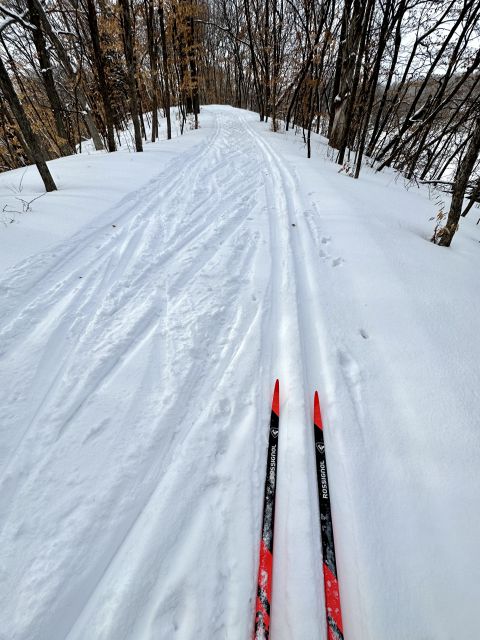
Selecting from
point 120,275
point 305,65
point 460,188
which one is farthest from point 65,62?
point 460,188

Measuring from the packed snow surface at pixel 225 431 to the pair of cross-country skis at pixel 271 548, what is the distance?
0.14 ft

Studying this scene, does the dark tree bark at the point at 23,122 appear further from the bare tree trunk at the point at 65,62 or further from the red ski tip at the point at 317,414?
the red ski tip at the point at 317,414

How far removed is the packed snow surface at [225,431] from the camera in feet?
4.16

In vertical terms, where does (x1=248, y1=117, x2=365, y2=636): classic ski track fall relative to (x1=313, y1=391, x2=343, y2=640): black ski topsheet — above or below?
above

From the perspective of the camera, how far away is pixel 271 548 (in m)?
1.39

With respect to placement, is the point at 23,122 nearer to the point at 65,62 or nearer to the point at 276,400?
the point at 276,400

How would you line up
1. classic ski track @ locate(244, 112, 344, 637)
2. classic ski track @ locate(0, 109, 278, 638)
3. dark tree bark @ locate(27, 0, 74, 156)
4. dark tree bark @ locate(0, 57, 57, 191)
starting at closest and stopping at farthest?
classic ski track @ locate(244, 112, 344, 637) → classic ski track @ locate(0, 109, 278, 638) → dark tree bark @ locate(0, 57, 57, 191) → dark tree bark @ locate(27, 0, 74, 156)

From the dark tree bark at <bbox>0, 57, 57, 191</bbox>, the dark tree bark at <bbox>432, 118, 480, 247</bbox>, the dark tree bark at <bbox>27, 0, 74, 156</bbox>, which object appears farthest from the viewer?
the dark tree bark at <bbox>27, 0, 74, 156</bbox>

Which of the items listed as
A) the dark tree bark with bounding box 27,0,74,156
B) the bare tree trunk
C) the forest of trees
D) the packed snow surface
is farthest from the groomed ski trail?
the bare tree trunk

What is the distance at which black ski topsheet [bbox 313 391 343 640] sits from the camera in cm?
122

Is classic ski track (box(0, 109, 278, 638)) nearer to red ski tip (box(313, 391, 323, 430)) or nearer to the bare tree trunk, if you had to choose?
red ski tip (box(313, 391, 323, 430))

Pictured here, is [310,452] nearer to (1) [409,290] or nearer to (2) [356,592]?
(2) [356,592]

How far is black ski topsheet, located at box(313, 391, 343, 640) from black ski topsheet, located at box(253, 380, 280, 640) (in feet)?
0.84

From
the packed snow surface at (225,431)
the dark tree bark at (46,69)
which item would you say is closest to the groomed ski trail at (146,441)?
the packed snow surface at (225,431)
